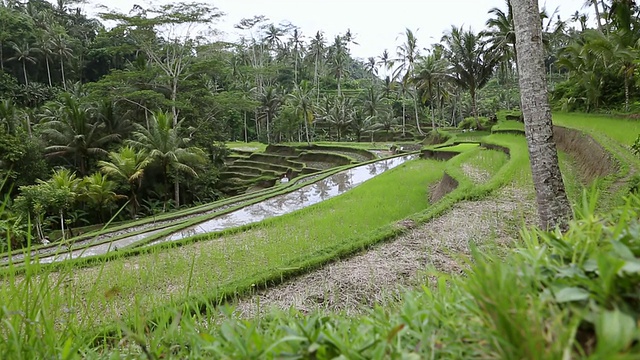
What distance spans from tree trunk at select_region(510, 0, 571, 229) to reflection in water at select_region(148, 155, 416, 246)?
720 centimetres

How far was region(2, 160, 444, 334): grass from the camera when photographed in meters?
4.39

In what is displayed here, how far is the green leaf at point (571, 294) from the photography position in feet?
2.20

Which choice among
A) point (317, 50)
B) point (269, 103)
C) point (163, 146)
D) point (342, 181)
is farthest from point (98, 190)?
point (317, 50)

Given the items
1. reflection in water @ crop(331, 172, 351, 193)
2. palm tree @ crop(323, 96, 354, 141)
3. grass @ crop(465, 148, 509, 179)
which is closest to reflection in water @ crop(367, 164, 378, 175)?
reflection in water @ crop(331, 172, 351, 193)

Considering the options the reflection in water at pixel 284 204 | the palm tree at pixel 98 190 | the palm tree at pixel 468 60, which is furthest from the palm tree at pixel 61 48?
the palm tree at pixel 468 60

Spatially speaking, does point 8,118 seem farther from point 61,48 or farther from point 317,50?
point 317,50

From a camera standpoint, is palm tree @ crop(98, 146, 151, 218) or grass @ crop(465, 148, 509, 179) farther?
palm tree @ crop(98, 146, 151, 218)

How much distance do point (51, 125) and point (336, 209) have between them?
16.5 metres

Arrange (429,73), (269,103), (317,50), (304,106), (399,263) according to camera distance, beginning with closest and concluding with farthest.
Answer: (399,263), (429,73), (304,106), (269,103), (317,50)

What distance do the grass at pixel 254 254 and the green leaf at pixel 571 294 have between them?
259 cm

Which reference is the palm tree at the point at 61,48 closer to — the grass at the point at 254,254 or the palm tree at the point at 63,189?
the palm tree at the point at 63,189

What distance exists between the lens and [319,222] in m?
8.01

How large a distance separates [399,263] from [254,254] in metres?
2.70

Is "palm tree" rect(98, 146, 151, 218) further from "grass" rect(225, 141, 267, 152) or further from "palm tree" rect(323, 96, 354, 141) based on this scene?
"palm tree" rect(323, 96, 354, 141)
